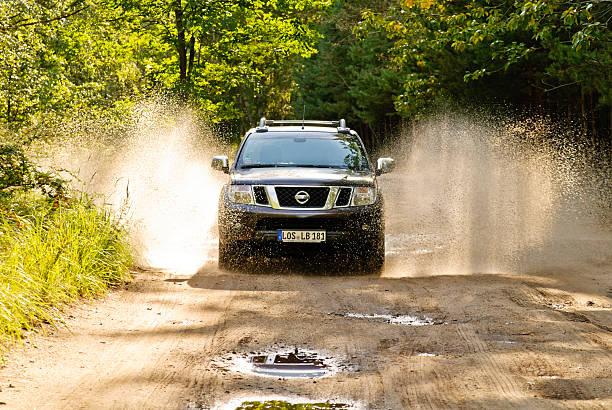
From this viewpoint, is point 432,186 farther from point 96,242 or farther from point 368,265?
point 96,242

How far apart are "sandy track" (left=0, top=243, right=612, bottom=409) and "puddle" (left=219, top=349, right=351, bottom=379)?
0.09 meters

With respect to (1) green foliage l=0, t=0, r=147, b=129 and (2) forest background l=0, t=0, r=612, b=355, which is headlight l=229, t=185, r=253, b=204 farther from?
(1) green foliage l=0, t=0, r=147, b=129

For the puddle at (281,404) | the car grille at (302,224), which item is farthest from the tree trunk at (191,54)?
the puddle at (281,404)

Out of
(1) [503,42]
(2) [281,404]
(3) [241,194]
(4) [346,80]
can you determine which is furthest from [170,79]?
(4) [346,80]

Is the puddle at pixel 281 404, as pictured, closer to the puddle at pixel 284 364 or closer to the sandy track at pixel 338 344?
the sandy track at pixel 338 344

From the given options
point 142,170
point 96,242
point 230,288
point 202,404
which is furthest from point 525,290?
point 142,170

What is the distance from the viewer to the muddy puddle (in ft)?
24.2

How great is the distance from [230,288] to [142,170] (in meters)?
11.1

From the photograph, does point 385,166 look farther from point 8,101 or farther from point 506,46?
point 8,101

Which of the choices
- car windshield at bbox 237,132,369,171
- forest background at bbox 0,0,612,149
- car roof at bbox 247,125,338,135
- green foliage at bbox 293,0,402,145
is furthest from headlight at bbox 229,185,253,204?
green foliage at bbox 293,0,402,145

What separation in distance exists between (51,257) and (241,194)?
304cm

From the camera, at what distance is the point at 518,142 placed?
23531 millimetres

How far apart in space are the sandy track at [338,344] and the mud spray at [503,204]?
241cm

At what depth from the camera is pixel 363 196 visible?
423 inches
